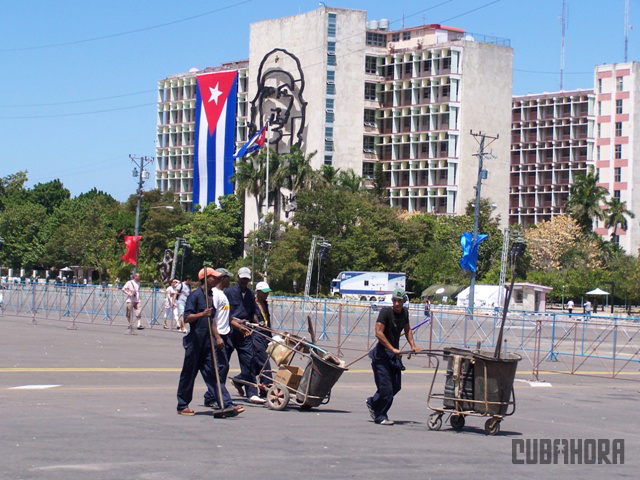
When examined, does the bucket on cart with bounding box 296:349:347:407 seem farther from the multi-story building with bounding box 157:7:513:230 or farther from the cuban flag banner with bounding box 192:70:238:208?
the multi-story building with bounding box 157:7:513:230

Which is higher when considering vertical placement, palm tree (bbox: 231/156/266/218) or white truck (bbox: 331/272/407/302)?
palm tree (bbox: 231/156/266/218)

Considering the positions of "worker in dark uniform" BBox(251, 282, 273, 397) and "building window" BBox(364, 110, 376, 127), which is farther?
"building window" BBox(364, 110, 376, 127)

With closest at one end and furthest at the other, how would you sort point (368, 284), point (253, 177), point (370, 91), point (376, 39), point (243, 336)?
point (243, 336), point (368, 284), point (253, 177), point (370, 91), point (376, 39)

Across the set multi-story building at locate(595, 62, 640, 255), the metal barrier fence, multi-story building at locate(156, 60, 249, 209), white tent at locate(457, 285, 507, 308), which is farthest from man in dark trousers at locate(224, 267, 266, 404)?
multi-story building at locate(156, 60, 249, 209)

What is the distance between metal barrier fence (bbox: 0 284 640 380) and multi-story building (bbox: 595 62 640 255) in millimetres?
84006

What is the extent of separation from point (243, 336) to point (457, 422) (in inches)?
129

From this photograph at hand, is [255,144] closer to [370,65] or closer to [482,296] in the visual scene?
[482,296]

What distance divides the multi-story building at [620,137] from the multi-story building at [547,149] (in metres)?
2.21

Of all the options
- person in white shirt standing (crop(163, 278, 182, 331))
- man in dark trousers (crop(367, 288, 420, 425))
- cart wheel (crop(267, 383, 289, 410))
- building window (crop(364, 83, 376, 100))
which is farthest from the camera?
building window (crop(364, 83, 376, 100))

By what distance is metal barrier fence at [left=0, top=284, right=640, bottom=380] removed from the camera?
26312mm

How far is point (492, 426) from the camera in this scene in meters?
11.5

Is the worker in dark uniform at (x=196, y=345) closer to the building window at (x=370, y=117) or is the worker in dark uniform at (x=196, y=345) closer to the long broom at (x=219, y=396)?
the long broom at (x=219, y=396)

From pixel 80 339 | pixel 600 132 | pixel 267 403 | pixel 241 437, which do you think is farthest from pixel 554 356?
pixel 600 132

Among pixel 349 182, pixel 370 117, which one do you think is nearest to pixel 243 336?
pixel 349 182
